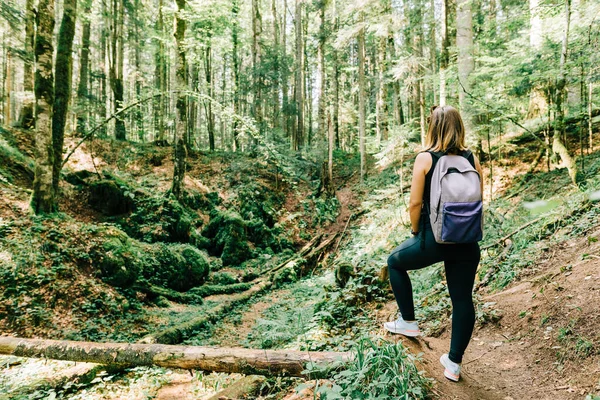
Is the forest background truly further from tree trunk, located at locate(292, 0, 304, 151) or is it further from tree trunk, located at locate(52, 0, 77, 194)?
tree trunk, located at locate(292, 0, 304, 151)

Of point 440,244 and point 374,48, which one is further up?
point 374,48

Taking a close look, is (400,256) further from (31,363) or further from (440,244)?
(31,363)

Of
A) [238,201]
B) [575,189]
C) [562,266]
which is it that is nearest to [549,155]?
[575,189]

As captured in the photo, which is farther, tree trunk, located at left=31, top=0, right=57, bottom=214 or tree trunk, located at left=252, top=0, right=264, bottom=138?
tree trunk, located at left=252, top=0, right=264, bottom=138

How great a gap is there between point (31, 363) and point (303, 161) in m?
15.5

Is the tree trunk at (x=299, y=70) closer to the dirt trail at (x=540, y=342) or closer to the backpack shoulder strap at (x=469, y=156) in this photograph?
the dirt trail at (x=540, y=342)

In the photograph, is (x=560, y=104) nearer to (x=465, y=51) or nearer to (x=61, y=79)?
(x=465, y=51)

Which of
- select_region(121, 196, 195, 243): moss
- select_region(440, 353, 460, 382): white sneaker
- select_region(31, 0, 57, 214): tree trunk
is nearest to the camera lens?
select_region(440, 353, 460, 382): white sneaker

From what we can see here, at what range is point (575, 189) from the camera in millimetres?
7578

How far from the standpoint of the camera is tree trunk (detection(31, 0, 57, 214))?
25.6 ft

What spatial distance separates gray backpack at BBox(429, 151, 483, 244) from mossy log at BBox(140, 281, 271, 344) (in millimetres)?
5429

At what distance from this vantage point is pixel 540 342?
359cm

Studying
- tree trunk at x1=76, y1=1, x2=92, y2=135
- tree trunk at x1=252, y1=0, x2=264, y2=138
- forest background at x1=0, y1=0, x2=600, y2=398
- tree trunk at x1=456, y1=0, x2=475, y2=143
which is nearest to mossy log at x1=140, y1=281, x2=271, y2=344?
forest background at x1=0, y1=0, x2=600, y2=398

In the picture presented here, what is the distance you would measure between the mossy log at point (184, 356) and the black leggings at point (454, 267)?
880mm
